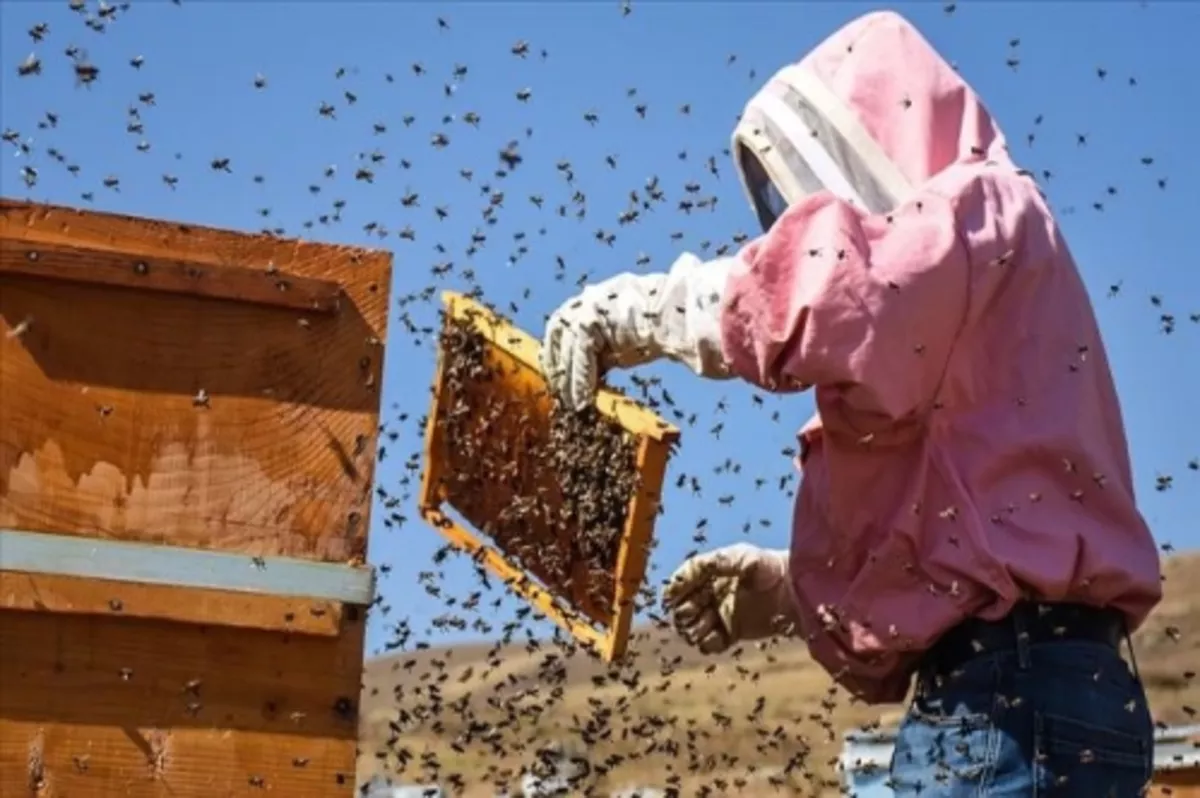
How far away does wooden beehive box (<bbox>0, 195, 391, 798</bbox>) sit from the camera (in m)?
3.56

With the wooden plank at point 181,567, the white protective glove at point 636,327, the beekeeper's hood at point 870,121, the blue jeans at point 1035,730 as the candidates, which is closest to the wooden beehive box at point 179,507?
the wooden plank at point 181,567

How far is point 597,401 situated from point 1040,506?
1.35 meters

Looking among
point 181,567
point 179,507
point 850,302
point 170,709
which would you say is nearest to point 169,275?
point 179,507

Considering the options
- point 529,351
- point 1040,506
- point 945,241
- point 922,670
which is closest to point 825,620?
point 922,670

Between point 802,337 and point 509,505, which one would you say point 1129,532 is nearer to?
point 802,337

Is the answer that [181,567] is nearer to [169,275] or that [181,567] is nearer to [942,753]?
[169,275]

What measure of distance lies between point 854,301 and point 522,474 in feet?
5.95

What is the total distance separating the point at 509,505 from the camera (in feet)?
17.3

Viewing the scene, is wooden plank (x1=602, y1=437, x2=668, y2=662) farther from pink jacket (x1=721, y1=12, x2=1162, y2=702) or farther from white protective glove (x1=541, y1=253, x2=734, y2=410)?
pink jacket (x1=721, y1=12, x2=1162, y2=702)

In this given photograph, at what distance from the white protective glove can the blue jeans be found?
0.87 meters

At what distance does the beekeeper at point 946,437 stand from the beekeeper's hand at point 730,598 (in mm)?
639

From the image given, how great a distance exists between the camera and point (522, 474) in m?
5.24

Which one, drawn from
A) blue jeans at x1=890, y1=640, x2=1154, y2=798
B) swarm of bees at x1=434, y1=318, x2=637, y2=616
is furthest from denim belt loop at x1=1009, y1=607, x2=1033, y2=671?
swarm of bees at x1=434, y1=318, x2=637, y2=616

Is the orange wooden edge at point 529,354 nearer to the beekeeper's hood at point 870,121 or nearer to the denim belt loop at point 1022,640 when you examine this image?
the beekeeper's hood at point 870,121
